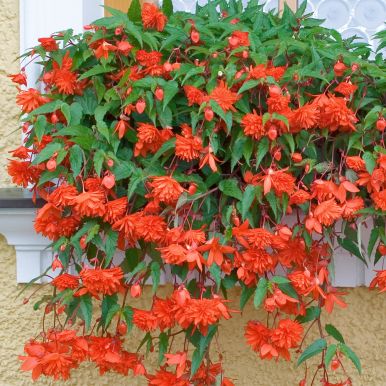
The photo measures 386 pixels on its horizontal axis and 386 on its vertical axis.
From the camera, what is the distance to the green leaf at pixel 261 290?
1.34 meters

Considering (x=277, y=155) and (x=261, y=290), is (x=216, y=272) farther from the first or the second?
(x=277, y=155)

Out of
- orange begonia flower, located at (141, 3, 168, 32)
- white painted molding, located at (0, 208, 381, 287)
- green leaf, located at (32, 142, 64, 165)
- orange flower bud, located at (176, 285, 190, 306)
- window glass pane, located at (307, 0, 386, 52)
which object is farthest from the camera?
window glass pane, located at (307, 0, 386, 52)

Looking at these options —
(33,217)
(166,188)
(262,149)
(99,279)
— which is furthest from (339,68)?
(33,217)

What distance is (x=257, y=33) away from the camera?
1.60m

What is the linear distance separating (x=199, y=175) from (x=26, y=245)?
557mm

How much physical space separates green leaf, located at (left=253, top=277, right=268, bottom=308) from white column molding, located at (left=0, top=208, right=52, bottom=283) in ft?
2.08

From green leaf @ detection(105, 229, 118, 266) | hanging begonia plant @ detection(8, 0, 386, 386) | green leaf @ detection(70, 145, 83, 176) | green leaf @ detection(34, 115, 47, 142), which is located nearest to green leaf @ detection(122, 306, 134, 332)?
hanging begonia plant @ detection(8, 0, 386, 386)

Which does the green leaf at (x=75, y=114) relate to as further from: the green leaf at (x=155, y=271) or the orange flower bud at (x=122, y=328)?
the orange flower bud at (x=122, y=328)

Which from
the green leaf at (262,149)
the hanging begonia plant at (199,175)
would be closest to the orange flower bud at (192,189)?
the hanging begonia plant at (199,175)

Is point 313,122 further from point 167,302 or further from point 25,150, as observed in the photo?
point 25,150

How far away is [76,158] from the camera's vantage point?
1405 millimetres

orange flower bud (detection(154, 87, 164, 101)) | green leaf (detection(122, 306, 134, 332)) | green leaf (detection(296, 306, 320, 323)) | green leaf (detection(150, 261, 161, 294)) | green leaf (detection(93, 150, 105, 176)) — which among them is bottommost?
green leaf (detection(122, 306, 134, 332))

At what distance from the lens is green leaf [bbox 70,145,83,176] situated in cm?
140

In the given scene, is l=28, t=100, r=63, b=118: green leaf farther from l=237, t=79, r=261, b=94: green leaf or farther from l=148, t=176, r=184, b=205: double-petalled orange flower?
l=237, t=79, r=261, b=94: green leaf
